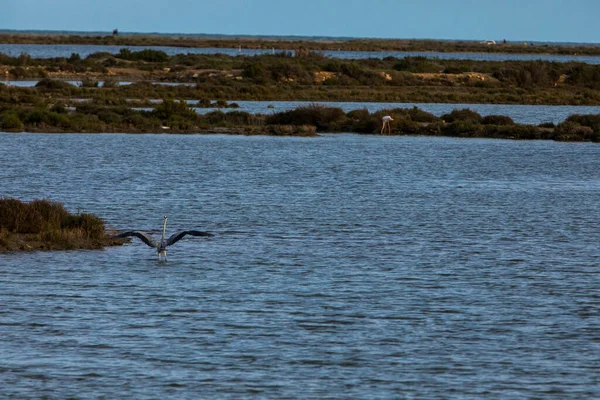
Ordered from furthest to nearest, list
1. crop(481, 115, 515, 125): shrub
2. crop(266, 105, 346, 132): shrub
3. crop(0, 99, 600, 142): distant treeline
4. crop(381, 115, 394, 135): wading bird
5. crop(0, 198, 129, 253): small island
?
crop(481, 115, 515, 125): shrub
crop(266, 105, 346, 132): shrub
crop(381, 115, 394, 135): wading bird
crop(0, 99, 600, 142): distant treeline
crop(0, 198, 129, 253): small island

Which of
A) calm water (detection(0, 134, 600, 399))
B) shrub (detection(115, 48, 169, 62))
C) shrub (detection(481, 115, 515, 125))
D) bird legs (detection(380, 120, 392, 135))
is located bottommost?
calm water (detection(0, 134, 600, 399))

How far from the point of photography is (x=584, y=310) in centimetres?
1812

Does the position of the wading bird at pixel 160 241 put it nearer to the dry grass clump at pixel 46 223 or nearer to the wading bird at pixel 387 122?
the dry grass clump at pixel 46 223

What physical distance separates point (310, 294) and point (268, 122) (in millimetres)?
36987

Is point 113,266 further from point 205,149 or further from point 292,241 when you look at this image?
point 205,149

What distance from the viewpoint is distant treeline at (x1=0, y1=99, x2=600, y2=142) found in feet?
171

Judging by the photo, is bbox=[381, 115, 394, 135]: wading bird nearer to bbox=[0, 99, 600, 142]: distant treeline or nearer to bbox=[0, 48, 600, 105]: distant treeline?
bbox=[0, 99, 600, 142]: distant treeline

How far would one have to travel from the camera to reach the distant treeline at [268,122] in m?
52.0

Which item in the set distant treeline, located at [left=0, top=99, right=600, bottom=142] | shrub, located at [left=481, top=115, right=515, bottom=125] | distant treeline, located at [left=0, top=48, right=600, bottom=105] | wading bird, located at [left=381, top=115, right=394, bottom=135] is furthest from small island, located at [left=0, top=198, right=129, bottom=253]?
distant treeline, located at [left=0, top=48, right=600, bottom=105]

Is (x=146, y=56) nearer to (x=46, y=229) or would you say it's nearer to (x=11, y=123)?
(x=11, y=123)

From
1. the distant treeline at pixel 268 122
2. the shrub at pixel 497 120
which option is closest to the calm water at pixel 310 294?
the distant treeline at pixel 268 122

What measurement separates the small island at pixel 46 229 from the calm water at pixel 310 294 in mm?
627

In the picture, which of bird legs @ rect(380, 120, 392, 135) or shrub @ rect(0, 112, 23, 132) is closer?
shrub @ rect(0, 112, 23, 132)

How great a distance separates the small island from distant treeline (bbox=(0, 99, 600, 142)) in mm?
29042
